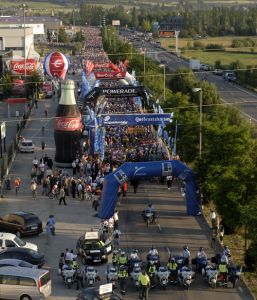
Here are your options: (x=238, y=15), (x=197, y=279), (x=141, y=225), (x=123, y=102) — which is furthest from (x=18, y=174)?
(x=238, y=15)

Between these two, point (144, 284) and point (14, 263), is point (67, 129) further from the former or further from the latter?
point (144, 284)

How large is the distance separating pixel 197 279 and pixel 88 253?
3540 mm

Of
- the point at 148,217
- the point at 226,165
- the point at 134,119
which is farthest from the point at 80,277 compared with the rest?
the point at 134,119

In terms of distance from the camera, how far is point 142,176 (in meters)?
32.6

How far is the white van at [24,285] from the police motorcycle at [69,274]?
1226 mm

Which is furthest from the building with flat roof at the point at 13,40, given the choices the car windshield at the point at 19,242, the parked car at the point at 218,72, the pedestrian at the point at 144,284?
the pedestrian at the point at 144,284

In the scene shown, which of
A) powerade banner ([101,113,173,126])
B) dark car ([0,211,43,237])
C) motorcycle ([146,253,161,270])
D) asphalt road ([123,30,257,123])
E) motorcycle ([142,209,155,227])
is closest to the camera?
motorcycle ([146,253,161,270])

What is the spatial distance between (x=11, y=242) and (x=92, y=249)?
2740mm

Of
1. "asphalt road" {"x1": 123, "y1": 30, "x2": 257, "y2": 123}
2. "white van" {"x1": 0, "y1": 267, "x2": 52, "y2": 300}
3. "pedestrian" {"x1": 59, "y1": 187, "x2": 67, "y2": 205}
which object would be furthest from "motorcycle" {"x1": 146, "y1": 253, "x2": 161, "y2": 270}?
"asphalt road" {"x1": 123, "y1": 30, "x2": 257, "y2": 123}

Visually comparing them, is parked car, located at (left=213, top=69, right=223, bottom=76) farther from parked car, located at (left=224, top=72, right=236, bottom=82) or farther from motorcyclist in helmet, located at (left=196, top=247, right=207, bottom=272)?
motorcyclist in helmet, located at (left=196, top=247, right=207, bottom=272)

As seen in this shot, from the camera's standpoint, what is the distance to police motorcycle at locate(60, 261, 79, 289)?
23.9 metres

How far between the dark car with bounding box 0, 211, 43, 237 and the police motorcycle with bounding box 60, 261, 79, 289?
5.43 m

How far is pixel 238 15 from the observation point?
643 feet

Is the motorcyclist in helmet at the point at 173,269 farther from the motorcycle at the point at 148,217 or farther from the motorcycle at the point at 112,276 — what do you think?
the motorcycle at the point at 148,217
